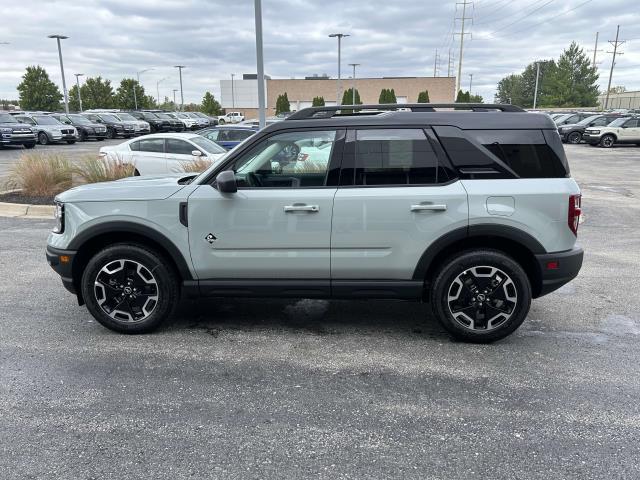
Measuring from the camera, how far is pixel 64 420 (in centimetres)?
330

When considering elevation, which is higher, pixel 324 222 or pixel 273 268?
pixel 324 222

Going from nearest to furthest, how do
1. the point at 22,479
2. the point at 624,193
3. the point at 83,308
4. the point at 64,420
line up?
the point at 22,479 < the point at 64,420 < the point at 83,308 < the point at 624,193

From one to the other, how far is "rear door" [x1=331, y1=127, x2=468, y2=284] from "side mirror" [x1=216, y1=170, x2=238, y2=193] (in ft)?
2.74

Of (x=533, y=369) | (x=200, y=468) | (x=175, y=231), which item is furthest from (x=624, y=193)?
(x=200, y=468)

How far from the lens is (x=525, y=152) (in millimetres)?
4211

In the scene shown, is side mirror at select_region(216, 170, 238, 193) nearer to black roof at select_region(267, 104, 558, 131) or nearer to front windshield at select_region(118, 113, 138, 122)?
black roof at select_region(267, 104, 558, 131)

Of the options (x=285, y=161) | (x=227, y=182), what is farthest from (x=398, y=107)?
(x=227, y=182)

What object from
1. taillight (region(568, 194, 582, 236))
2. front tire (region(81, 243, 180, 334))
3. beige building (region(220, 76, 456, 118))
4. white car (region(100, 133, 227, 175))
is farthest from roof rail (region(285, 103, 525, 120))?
beige building (region(220, 76, 456, 118))

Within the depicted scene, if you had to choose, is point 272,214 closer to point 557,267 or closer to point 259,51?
point 557,267

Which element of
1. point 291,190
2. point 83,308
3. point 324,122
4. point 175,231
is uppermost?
point 324,122

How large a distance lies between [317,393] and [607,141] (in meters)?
32.6

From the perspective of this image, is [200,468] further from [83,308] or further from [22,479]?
[83,308]

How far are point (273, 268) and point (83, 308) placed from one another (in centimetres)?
226

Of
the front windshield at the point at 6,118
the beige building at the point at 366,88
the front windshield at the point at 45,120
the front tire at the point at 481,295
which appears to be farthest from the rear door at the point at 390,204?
the beige building at the point at 366,88
